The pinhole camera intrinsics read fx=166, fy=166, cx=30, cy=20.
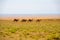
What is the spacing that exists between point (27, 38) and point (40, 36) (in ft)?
4.52

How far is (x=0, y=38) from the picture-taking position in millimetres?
14266

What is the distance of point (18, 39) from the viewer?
14.0 meters

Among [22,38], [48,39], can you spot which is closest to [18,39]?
[22,38]

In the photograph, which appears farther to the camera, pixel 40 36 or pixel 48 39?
pixel 40 36

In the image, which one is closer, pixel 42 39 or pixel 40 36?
pixel 42 39

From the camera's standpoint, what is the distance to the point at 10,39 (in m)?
14.2

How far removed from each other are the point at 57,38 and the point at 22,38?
2.99 m

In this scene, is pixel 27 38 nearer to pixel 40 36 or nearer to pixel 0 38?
pixel 40 36

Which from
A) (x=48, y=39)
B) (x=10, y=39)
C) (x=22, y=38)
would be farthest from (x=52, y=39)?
(x=10, y=39)

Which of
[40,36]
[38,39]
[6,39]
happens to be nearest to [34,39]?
[38,39]

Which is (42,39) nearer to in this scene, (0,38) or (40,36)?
(40,36)

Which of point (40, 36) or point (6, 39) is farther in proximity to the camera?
point (40, 36)

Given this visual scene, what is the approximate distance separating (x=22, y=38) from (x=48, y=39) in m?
2.22

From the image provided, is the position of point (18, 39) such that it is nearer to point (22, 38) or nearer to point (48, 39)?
point (22, 38)
